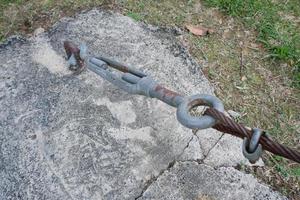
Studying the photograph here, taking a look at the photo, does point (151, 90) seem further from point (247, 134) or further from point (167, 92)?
point (247, 134)

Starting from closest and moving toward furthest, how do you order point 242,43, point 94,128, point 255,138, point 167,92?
point 255,138
point 167,92
point 94,128
point 242,43

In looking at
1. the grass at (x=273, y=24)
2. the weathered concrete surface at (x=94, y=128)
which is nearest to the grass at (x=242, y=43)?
the grass at (x=273, y=24)

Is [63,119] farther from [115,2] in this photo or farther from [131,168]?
[115,2]

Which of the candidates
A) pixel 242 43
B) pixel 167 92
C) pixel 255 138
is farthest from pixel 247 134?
pixel 242 43

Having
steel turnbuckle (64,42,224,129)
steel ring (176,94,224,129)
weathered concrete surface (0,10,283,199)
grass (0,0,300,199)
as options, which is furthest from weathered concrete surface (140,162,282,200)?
steel ring (176,94,224,129)

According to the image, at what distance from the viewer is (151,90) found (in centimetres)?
177

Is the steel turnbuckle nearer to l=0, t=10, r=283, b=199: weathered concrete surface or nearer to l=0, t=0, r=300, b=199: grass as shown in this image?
l=0, t=10, r=283, b=199: weathered concrete surface

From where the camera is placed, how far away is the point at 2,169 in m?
2.10

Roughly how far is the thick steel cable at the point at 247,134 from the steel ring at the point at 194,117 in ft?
0.08

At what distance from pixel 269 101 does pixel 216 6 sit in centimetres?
80

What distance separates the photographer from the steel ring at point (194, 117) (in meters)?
1.50

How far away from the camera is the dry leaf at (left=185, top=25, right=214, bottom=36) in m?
2.75

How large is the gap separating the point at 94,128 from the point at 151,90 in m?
0.59

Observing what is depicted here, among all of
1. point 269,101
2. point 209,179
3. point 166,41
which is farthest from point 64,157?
point 269,101
